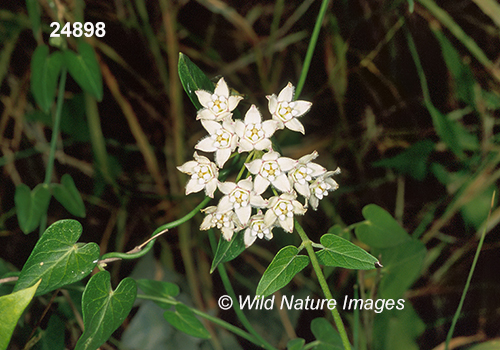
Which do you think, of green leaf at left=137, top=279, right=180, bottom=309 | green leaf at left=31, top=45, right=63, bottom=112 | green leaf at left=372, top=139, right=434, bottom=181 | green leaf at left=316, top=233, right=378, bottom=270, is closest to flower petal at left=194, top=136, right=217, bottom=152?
green leaf at left=316, top=233, right=378, bottom=270

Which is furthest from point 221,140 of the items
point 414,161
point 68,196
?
point 414,161

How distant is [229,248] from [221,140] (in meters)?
0.19

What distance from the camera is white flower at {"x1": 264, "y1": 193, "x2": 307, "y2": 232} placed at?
53 centimetres

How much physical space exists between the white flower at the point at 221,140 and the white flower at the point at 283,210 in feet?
0.34

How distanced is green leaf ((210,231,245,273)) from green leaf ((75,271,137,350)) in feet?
0.52

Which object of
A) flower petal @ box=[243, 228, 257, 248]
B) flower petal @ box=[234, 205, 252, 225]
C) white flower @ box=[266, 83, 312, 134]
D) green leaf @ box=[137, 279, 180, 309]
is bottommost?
green leaf @ box=[137, 279, 180, 309]

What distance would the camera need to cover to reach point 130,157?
3.51 feet

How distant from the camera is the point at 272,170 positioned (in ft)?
1.69

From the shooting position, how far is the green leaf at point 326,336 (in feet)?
2.54

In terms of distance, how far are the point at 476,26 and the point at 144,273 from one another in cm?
126

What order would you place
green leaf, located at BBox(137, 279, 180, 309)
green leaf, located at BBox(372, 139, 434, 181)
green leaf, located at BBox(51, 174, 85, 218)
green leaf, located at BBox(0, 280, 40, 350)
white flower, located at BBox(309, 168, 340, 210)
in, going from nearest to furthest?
green leaf, located at BBox(0, 280, 40, 350) < white flower, located at BBox(309, 168, 340, 210) < green leaf, located at BBox(137, 279, 180, 309) < green leaf, located at BBox(51, 174, 85, 218) < green leaf, located at BBox(372, 139, 434, 181)

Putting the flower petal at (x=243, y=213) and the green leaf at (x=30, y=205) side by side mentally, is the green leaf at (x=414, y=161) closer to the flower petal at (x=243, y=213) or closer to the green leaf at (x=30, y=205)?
the flower petal at (x=243, y=213)

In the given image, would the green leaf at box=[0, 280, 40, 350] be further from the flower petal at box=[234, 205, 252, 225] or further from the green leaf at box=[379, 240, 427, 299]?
the green leaf at box=[379, 240, 427, 299]

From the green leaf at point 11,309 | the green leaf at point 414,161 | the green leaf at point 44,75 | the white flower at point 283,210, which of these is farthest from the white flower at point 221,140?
the green leaf at point 414,161
